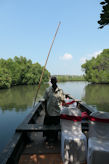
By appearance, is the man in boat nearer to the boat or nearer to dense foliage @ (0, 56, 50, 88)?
the boat

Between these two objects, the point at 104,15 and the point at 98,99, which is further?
the point at 98,99

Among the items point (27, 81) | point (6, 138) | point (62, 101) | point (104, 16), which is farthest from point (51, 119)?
point (27, 81)

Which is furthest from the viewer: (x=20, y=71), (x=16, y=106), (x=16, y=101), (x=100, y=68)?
(x=20, y=71)

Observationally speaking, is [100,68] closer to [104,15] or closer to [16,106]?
[16,106]

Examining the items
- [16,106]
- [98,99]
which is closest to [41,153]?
[16,106]

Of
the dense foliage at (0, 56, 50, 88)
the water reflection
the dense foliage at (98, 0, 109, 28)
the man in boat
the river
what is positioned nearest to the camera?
the dense foliage at (98, 0, 109, 28)

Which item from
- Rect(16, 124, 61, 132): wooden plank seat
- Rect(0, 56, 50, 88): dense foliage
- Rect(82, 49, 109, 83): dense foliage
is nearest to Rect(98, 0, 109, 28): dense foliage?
Rect(16, 124, 61, 132): wooden plank seat

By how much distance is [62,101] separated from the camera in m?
3.21

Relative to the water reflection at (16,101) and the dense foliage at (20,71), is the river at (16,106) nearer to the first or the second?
the water reflection at (16,101)

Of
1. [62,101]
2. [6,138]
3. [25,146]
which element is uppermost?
[62,101]

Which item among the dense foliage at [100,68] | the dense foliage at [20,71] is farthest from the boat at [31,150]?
the dense foliage at [100,68]

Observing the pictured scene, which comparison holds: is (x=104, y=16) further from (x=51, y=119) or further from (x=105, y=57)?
(x=105, y=57)

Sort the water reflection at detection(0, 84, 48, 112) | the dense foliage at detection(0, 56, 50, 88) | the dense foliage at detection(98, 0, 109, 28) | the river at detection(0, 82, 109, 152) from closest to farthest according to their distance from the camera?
the dense foliage at detection(98, 0, 109, 28) → the river at detection(0, 82, 109, 152) → the water reflection at detection(0, 84, 48, 112) → the dense foliage at detection(0, 56, 50, 88)

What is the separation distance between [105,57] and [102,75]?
22.6ft
